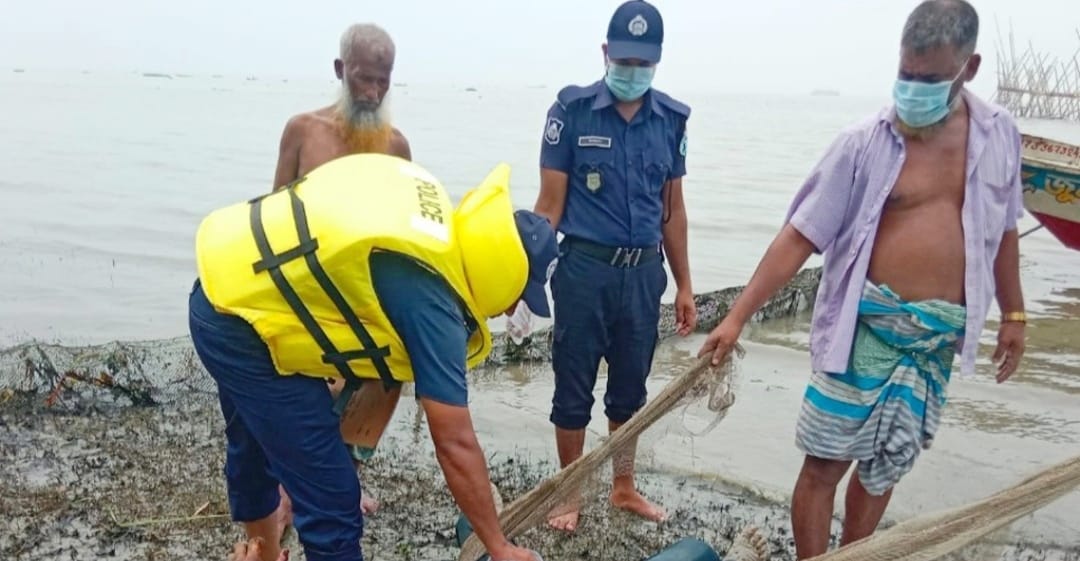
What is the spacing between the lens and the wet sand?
3713mm

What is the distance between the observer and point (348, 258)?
2.21 m

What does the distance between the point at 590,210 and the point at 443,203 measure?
5.32ft

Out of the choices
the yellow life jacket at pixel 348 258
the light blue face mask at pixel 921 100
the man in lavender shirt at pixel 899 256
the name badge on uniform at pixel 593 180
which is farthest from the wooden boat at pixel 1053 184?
the yellow life jacket at pixel 348 258

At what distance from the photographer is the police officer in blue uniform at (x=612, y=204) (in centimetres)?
392

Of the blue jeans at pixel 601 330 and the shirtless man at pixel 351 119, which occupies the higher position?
the shirtless man at pixel 351 119

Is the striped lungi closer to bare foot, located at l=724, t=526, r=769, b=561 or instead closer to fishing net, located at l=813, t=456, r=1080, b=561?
bare foot, located at l=724, t=526, r=769, b=561

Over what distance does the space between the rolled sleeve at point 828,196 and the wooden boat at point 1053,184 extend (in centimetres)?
467

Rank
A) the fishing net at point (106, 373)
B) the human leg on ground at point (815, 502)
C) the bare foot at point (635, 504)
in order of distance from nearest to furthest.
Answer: the human leg on ground at point (815, 502) < the bare foot at point (635, 504) < the fishing net at point (106, 373)

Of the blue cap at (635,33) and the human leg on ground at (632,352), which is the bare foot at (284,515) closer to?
the human leg on ground at (632,352)

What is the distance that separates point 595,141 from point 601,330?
80cm

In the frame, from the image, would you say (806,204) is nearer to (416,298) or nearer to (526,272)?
(526,272)

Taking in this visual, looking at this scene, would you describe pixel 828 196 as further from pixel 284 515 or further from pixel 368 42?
pixel 284 515

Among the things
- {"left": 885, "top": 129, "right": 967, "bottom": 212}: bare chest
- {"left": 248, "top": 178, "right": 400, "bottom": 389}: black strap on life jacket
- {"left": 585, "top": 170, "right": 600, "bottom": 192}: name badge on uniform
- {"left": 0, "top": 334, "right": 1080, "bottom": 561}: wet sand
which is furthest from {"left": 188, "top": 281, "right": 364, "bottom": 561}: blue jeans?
{"left": 885, "top": 129, "right": 967, "bottom": 212}: bare chest

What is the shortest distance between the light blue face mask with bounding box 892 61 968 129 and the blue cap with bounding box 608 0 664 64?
1259mm
